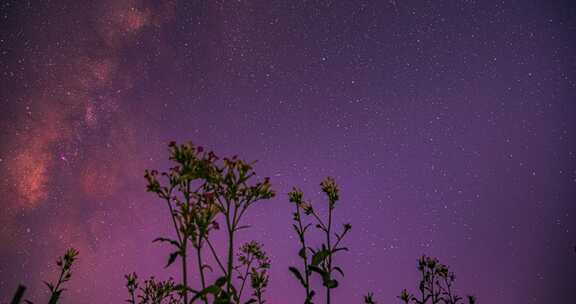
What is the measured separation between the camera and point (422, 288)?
890 cm

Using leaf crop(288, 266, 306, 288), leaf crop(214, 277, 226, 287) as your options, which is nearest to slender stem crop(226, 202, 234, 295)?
leaf crop(214, 277, 226, 287)

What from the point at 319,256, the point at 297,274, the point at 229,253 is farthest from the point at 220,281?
the point at 319,256

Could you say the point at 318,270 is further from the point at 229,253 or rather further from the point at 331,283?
the point at 229,253

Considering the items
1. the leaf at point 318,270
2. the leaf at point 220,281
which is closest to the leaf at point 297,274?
the leaf at point 318,270

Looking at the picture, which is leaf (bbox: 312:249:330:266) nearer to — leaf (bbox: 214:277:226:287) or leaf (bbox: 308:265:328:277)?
leaf (bbox: 308:265:328:277)

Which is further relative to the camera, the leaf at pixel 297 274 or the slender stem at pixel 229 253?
the leaf at pixel 297 274

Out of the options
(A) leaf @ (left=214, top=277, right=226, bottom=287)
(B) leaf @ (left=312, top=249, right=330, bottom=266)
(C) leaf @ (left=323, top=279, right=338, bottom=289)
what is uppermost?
(B) leaf @ (left=312, top=249, right=330, bottom=266)

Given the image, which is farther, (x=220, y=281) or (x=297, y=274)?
(x=297, y=274)

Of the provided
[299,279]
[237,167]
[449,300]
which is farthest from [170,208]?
[449,300]

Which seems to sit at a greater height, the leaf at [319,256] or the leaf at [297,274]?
the leaf at [319,256]

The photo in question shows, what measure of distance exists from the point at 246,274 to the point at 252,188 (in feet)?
12.6

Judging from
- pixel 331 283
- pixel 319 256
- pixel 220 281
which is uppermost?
pixel 319 256

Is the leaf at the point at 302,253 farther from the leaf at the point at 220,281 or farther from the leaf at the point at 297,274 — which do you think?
the leaf at the point at 220,281

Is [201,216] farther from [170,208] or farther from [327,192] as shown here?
[327,192]
